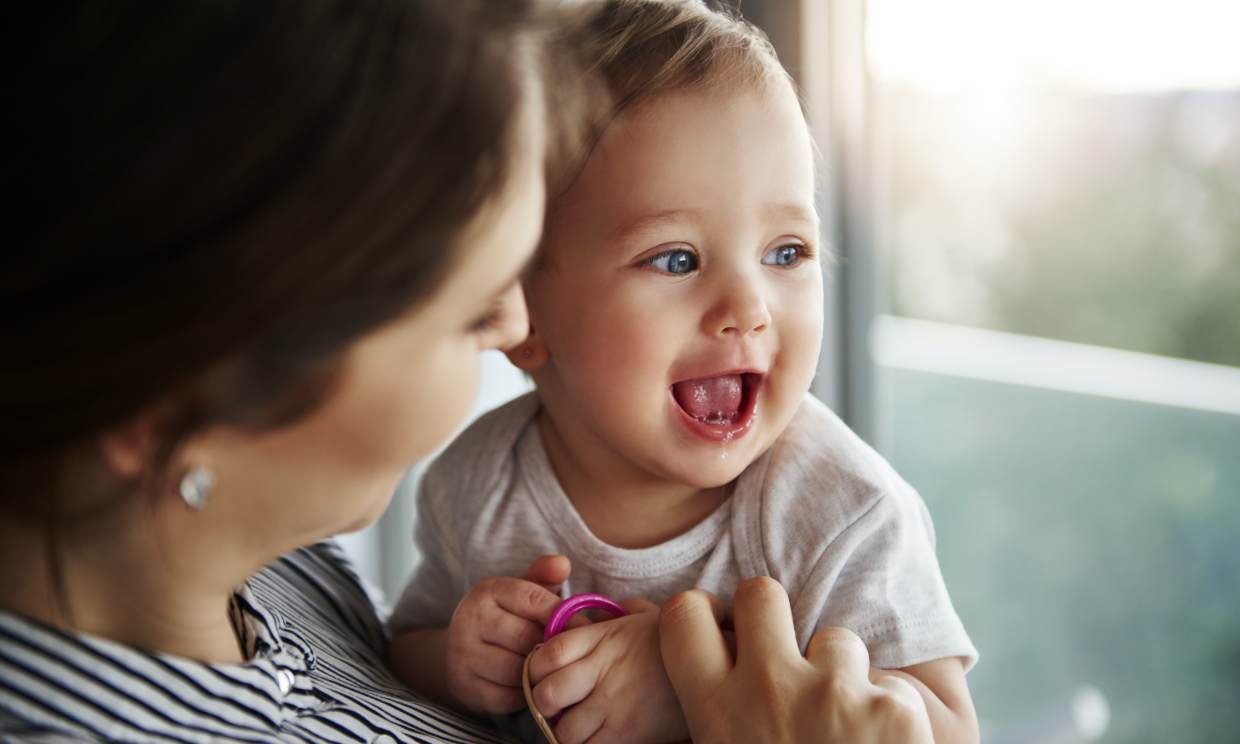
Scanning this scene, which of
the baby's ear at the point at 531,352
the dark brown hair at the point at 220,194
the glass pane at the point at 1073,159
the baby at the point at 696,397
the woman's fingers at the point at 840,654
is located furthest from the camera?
the glass pane at the point at 1073,159

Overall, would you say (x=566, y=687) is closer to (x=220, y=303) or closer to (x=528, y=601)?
(x=528, y=601)

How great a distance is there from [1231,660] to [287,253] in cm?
207

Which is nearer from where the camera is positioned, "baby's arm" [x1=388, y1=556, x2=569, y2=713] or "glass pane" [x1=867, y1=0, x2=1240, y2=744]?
"baby's arm" [x1=388, y1=556, x2=569, y2=713]

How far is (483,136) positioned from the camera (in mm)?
648

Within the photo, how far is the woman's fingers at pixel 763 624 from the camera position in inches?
32.8

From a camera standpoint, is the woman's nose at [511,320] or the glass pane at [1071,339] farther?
the glass pane at [1071,339]

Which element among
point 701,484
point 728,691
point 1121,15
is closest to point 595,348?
point 701,484

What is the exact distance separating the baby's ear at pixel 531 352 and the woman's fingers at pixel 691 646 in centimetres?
28

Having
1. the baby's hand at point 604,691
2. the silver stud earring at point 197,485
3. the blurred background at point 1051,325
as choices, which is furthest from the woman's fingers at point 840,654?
the blurred background at point 1051,325

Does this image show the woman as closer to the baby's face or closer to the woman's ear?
the woman's ear

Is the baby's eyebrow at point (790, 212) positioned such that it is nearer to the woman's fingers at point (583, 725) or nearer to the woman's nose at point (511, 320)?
the woman's nose at point (511, 320)

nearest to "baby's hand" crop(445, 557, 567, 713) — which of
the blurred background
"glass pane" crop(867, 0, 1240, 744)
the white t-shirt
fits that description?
the white t-shirt

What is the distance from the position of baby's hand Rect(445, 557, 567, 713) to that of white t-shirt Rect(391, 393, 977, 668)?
105 mm

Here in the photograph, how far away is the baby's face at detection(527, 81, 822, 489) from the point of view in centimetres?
96
